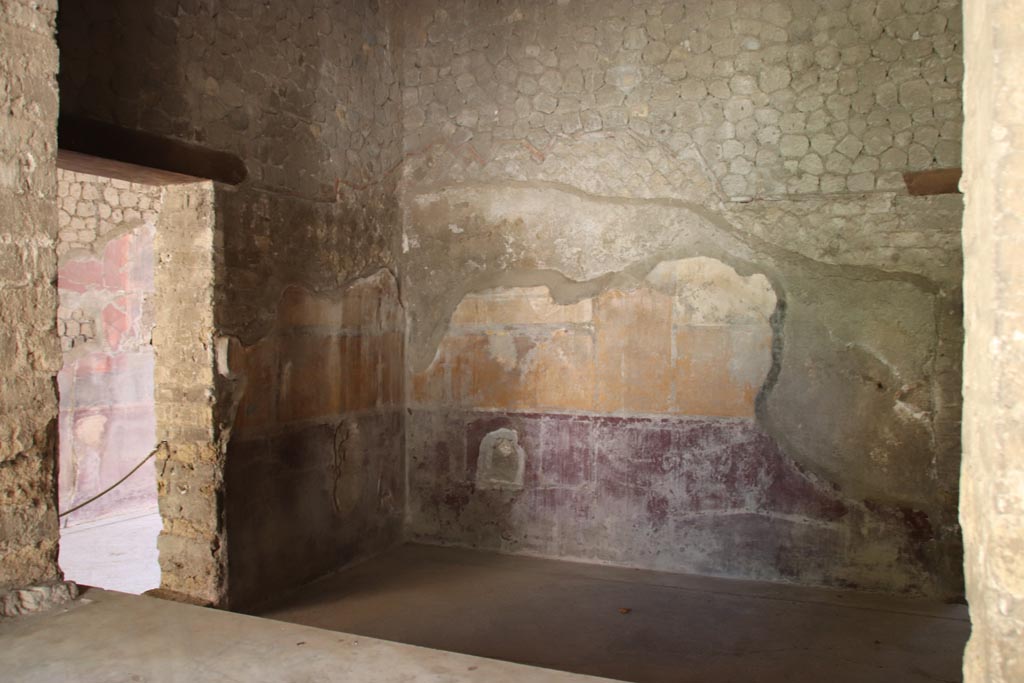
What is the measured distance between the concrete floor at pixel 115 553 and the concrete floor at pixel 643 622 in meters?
1.28

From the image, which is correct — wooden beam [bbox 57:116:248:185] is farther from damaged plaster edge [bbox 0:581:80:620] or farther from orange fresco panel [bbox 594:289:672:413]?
orange fresco panel [bbox 594:289:672:413]

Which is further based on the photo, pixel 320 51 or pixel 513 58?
pixel 513 58

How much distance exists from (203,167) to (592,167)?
2091 mm

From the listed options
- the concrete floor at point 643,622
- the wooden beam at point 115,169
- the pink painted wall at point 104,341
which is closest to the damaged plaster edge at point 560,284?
the concrete floor at point 643,622

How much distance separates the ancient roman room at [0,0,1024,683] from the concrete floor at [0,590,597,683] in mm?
106

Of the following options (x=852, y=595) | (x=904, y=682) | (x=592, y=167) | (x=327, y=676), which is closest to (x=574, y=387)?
(x=592, y=167)

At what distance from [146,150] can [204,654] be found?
202 centimetres

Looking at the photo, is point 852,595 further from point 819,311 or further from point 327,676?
point 327,676

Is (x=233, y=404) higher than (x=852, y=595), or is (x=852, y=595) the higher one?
(x=233, y=404)

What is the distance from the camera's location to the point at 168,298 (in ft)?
10.8

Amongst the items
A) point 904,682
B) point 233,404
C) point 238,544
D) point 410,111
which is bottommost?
point 904,682

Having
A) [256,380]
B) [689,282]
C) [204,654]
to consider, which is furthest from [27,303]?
[689,282]

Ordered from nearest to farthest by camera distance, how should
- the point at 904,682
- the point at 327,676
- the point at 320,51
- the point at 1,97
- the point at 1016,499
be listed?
the point at 1016,499 → the point at 327,676 → the point at 1,97 → the point at 904,682 → the point at 320,51

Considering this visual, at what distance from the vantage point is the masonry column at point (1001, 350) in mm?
1165
